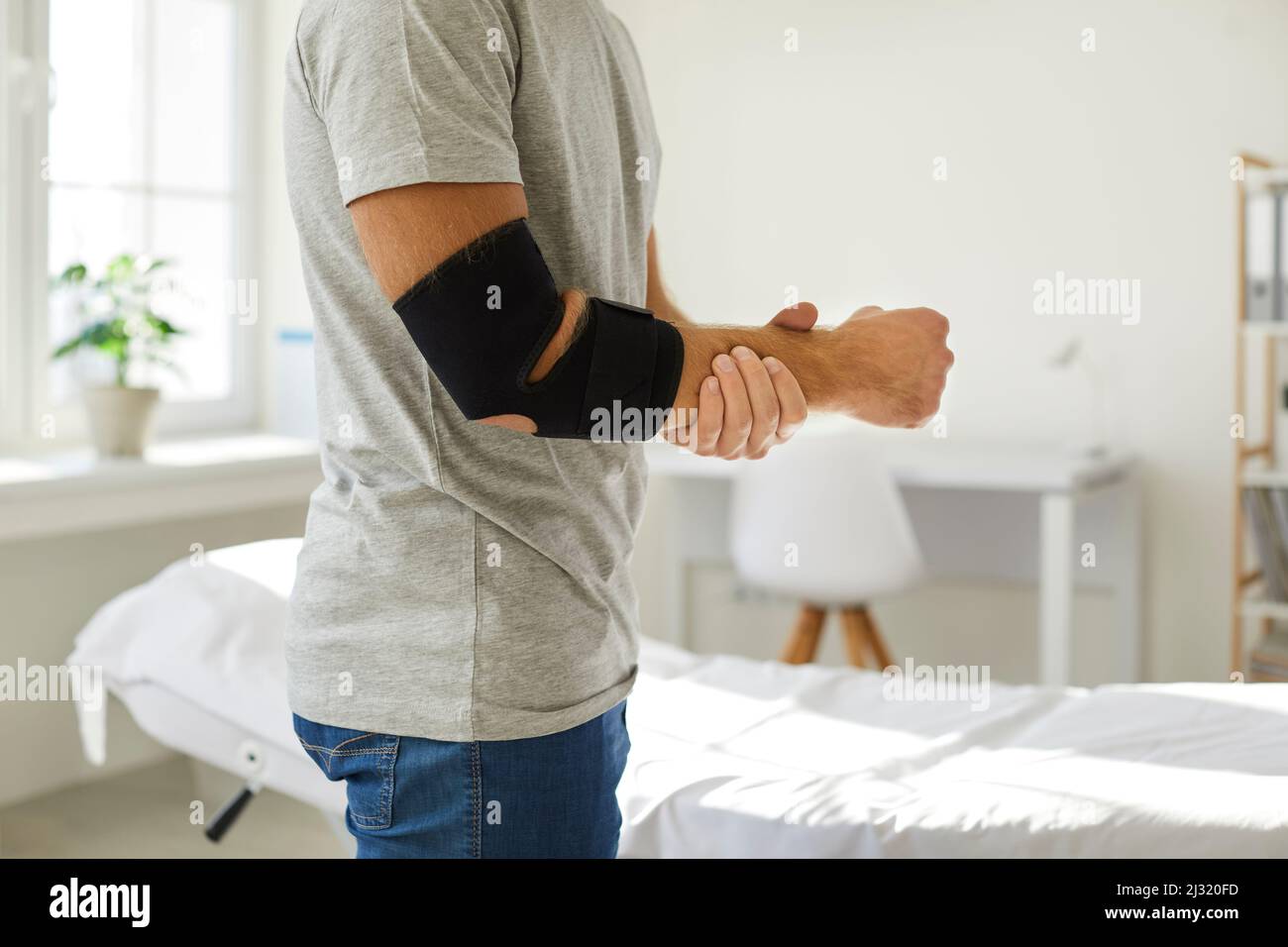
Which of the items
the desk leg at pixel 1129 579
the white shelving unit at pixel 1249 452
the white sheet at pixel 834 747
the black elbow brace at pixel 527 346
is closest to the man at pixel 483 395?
the black elbow brace at pixel 527 346

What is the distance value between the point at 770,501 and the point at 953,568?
2.29 feet

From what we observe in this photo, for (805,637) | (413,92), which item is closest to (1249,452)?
(805,637)

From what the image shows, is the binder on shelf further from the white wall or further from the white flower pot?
the white flower pot

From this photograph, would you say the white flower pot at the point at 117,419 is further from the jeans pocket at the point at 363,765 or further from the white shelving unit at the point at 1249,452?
the white shelving unit at the point at 1249,452

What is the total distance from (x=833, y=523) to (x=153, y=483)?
1384 mm

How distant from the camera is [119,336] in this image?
2.56 metres

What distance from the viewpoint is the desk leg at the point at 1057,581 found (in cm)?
263

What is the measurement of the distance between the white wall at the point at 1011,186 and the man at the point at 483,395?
7.99 ft

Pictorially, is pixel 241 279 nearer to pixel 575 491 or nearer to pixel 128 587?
pixel 128 587

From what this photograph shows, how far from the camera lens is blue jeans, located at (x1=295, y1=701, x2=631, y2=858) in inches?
32.4

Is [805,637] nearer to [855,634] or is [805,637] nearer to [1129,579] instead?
[855,634]

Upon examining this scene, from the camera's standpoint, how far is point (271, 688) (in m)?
1.77

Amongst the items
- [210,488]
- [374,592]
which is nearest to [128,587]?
[210,488]

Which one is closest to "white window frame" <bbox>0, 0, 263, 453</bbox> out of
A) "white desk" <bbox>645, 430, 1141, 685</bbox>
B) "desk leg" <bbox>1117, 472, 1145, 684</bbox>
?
"white desk" <bbox>645, 430, 1141, 685</bbox>
